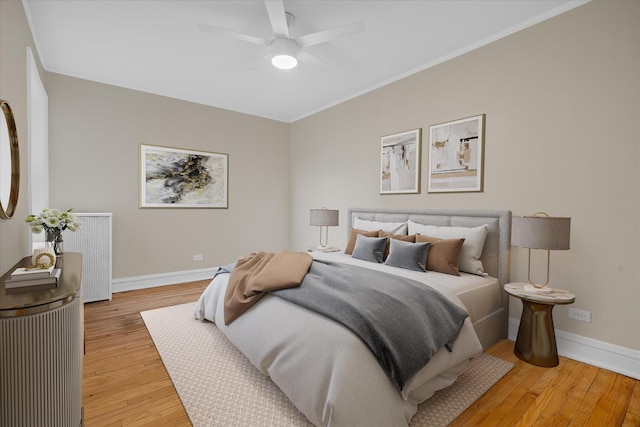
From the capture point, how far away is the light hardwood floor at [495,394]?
1763mm

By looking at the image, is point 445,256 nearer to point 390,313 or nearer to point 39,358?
point 390,313

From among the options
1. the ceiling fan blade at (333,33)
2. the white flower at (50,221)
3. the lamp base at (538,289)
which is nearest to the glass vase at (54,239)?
the white flower at (50,221)

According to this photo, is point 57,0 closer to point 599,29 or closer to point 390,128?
point 390,128

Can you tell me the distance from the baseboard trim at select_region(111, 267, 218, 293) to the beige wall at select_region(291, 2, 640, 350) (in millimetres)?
3655

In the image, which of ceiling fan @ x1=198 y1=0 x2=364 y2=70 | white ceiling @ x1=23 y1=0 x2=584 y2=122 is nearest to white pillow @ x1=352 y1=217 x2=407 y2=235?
white ceiling @ x1=23 y1=0 x2=584 y2=122

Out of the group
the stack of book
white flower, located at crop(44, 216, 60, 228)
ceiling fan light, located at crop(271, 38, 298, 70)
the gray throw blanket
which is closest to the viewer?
the stack of book

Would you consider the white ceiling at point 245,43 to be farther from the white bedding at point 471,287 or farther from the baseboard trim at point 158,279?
the baseboard trim at point 158,279

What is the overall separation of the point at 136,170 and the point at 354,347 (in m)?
4.15

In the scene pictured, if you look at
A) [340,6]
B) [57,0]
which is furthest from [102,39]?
[340,6]

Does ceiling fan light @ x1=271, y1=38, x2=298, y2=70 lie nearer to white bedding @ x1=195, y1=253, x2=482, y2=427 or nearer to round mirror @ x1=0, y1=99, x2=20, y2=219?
round mirror @ x1=0, y1=99, x2=20, y2=219

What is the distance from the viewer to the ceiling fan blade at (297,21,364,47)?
2352mm

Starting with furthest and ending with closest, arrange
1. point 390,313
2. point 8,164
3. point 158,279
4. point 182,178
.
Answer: point 182,178
point 158,279
point 8,164
point 390,313

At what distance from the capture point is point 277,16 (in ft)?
7.64

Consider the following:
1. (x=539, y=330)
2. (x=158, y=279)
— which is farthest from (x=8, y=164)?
(x=539, y=330)
